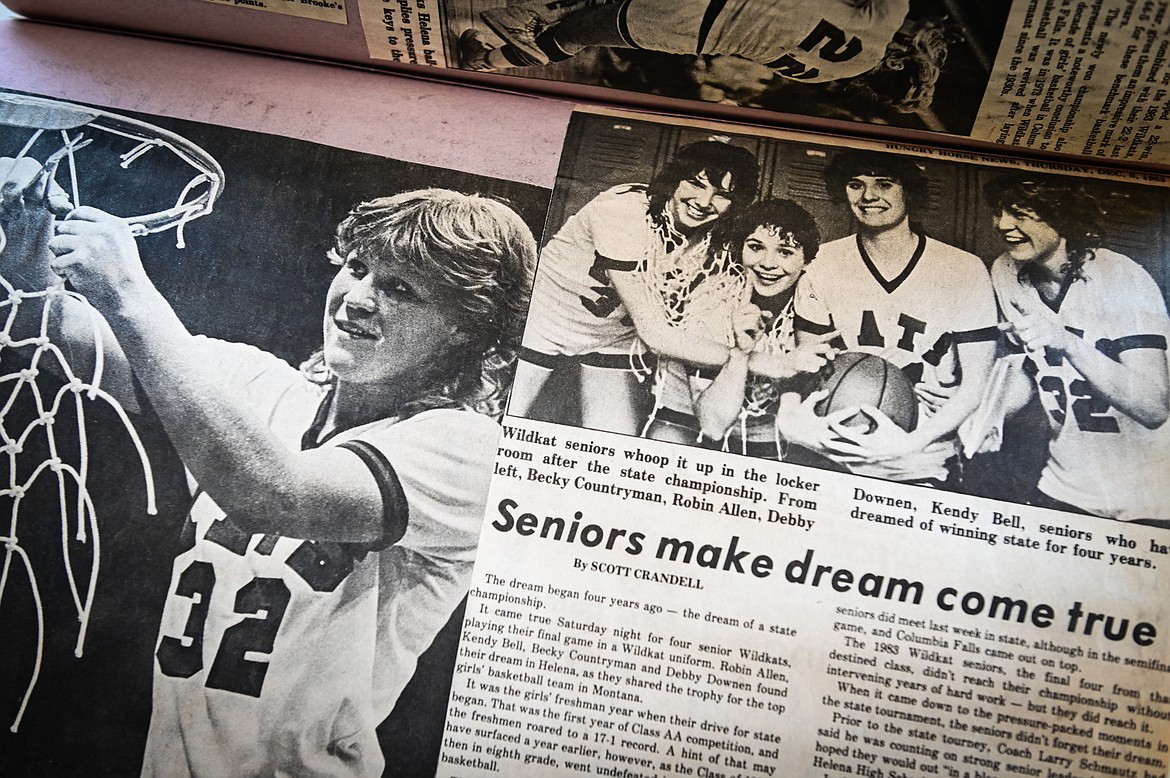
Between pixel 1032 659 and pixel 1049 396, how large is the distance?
11.3 inches

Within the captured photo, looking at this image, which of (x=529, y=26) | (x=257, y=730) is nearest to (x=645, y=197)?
(x=529, y=26)

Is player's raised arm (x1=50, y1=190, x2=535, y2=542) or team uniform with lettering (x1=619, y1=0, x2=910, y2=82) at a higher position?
team uniform with lettering (x1=619, y1=0, x2=910, y2=82)

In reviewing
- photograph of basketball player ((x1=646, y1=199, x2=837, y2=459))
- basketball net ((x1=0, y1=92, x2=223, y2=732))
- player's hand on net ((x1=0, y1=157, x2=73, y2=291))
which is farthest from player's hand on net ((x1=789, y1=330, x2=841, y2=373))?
player's hand on net ((x1=0, y1=157, x2=73, y2=291))

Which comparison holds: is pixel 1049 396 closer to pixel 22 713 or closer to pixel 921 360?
pixel 921 360

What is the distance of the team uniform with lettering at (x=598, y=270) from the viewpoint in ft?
3.34

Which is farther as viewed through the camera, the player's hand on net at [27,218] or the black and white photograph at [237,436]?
the player's hand on net at [27,218]

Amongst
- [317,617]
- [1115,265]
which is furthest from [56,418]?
[1115,265]

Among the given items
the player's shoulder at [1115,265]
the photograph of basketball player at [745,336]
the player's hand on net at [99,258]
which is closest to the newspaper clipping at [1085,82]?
the player's shoulder at [1115,265]

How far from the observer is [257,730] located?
0.94 metres

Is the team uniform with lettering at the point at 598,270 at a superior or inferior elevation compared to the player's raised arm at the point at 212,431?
superior

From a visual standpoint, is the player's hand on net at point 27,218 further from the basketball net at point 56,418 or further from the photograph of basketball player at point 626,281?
the photograph of basketball player at point 626,281

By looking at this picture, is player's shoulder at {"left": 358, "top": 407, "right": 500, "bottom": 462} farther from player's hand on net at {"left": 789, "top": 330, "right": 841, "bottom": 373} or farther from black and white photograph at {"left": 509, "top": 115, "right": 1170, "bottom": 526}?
player's hand on net at {"left": 789, "top": 330, "right": 841, "bottom": 373}

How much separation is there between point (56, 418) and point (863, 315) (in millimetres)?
947

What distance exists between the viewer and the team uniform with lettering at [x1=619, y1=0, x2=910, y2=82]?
3.24 ft
